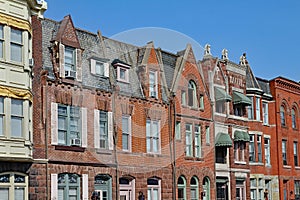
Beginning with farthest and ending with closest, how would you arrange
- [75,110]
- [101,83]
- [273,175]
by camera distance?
[273,175] < [101,83] < [75,110]

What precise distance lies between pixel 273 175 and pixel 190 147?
1210cm

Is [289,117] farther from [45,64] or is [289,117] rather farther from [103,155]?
[45,64]

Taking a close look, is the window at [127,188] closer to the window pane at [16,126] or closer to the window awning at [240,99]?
the window pane at [16,126]

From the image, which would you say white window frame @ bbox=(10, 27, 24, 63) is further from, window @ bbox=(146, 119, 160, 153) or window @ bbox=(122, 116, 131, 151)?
window @ bbox=(146, 119, 160, 153)

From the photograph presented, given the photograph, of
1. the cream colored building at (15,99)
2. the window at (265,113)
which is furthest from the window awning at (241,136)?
the cream colored building at (15,99)

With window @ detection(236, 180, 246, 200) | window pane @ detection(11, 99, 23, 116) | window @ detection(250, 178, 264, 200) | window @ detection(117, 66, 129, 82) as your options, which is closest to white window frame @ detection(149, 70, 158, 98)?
window @ detection(117, 66, 129, 82)

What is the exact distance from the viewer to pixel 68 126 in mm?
29125

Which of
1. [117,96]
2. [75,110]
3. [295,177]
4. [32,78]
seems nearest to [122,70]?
[117,96]

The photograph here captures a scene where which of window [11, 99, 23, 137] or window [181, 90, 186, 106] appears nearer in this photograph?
window [11, 99, 23, 137]

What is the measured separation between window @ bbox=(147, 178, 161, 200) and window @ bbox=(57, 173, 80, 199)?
602 cm

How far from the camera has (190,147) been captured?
3750 centimetres

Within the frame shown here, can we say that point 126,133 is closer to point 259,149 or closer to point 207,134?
point 207,134

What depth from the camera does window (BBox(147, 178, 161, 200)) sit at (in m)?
34.1

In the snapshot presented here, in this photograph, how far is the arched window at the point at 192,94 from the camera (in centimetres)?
3841
